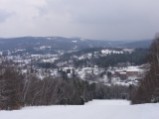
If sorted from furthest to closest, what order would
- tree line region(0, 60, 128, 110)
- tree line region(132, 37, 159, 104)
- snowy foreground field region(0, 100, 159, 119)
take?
tree line region(132, 37, 159, 104) < tree line region(0, 60, 128, 110) < snowy foreground field region(0, 100, 159, 119)

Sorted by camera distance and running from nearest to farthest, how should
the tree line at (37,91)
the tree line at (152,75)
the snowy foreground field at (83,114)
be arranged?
the snowy foreground field at (83,114)
the tree line at (37,91)
the tree line at (152,75)

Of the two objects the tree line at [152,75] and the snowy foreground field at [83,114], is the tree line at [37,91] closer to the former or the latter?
the snowy foreground field at [83,114]

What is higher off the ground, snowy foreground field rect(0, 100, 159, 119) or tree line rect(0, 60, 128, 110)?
snowy foreground field rect(0, 100, 159, 119)

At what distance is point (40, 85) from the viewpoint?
70125mm

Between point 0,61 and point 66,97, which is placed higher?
point 0,61

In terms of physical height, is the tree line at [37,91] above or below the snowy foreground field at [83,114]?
below

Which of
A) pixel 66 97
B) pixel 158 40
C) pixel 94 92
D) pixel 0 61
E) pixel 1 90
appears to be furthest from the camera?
pixel 94 92

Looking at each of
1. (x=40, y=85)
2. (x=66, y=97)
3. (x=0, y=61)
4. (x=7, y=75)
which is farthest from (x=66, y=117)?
(x=66, y=97)

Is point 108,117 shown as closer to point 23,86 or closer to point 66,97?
point 23,86

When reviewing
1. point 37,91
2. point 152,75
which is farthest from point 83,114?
point 37,91

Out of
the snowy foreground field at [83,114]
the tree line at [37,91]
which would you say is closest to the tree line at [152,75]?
the tree line at [37,91]

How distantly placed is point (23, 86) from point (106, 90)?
70460 mm

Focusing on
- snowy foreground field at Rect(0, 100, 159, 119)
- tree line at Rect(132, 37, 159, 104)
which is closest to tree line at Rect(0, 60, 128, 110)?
snowy foreground field at Rect(0, 100, 159, 119)

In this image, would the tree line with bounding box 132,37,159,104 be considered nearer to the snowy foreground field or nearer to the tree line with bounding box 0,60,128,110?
the tree line with bounding box 0,60,128,110
